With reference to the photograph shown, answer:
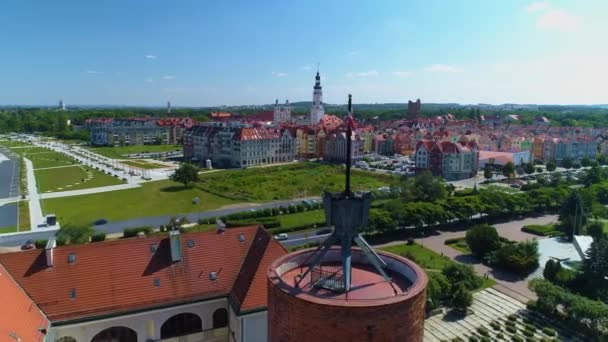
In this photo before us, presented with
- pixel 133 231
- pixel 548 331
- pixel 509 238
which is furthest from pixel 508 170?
pixel 133 231

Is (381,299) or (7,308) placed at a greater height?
(381,299)

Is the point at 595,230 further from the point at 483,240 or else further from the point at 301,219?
the point at 301,219

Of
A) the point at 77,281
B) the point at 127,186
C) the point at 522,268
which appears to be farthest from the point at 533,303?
the point at 127,186

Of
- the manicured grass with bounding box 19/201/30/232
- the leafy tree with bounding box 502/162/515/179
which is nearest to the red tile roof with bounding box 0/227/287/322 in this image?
the manicured grass with bounding box 19/201/30/232

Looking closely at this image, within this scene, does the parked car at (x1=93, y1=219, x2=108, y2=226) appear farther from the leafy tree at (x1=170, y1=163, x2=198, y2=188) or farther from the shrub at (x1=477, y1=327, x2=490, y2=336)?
the shrub at (x1=477, y1=327, x2=490, y2=336)

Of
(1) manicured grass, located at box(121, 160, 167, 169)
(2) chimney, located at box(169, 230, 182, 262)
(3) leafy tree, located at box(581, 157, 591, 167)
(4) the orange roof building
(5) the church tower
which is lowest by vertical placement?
(1) manicured grass, located at box(121, 160, 167, 169)

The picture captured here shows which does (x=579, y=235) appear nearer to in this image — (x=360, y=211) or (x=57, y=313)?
(x=360, y=211)
